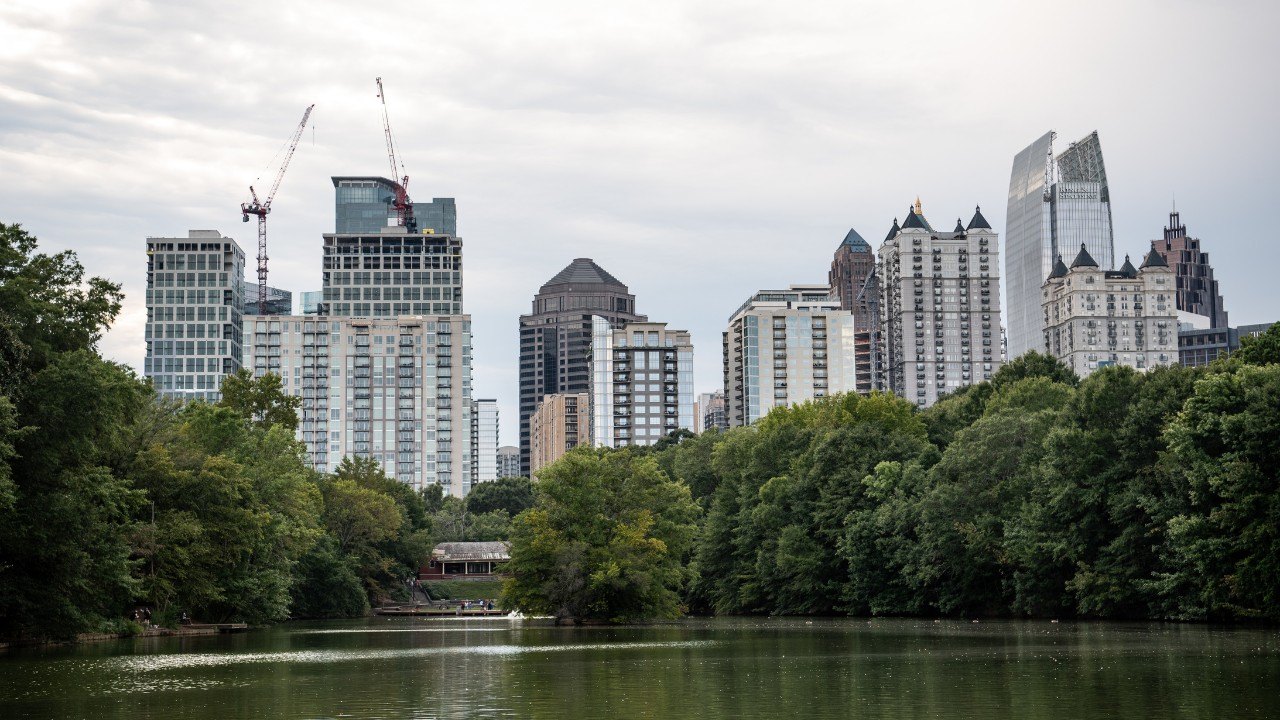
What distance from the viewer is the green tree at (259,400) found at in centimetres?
12774

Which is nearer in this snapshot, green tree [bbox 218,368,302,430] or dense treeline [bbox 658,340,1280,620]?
dense treeline [bbox 658,340,1280,620]

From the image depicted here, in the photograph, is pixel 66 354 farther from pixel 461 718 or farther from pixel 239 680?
pixel 461 718

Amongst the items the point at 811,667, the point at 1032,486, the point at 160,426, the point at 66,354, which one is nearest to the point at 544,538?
the point at 160,426

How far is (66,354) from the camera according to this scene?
2269 inches

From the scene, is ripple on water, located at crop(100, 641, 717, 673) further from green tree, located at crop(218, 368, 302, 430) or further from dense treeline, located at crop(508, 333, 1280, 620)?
green tree, located at crop(218, 368, 302, 430)

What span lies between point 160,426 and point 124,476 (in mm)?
8602

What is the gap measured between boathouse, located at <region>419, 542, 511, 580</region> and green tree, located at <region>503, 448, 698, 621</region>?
332ft

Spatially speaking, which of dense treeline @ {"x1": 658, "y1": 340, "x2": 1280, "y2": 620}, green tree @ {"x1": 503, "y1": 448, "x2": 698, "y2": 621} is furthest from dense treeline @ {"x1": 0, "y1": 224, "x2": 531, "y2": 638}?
dense treeline @ {"x1": 658, "y1": 340, "x2": 1280, "y2": 620}

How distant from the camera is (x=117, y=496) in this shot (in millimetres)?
63875

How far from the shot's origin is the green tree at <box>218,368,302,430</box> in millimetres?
127738

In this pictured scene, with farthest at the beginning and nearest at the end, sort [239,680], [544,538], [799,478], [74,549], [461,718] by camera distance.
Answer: [799,478] → [544,538] → [74,549] → [239,680] → [461,718]

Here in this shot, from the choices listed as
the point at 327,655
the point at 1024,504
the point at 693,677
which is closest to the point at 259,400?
the point at 1024,504

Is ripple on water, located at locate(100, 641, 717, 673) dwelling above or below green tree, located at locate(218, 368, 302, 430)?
below

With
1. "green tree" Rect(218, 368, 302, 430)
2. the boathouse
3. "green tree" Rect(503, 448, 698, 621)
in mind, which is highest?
"green tree" Rect(218, 368, 302, 430)
